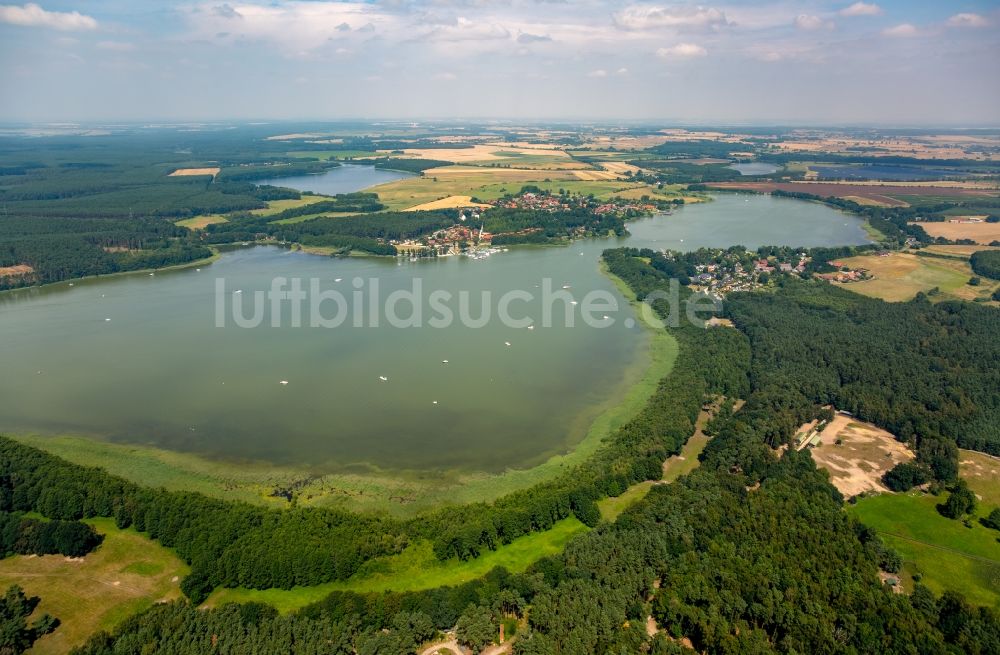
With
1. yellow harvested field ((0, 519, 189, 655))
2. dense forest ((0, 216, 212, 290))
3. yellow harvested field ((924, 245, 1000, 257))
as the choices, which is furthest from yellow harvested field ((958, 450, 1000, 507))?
dense forest ((0, 216, 212, 290))

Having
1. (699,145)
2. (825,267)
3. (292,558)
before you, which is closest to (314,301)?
(292,558)

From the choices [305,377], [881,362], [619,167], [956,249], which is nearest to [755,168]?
[619,167]

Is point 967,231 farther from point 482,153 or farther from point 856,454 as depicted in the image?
point 482,153

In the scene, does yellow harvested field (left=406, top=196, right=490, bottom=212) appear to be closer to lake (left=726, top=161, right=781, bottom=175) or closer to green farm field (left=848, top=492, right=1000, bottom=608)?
lake (left=726, top=161, right=781, bottom=175)

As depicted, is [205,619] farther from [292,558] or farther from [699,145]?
[699,145]

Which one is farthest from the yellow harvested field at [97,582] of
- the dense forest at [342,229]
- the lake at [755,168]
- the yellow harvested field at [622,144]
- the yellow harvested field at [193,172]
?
the yellow harvested field at [622,144]

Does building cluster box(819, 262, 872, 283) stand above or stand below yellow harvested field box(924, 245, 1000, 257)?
below
